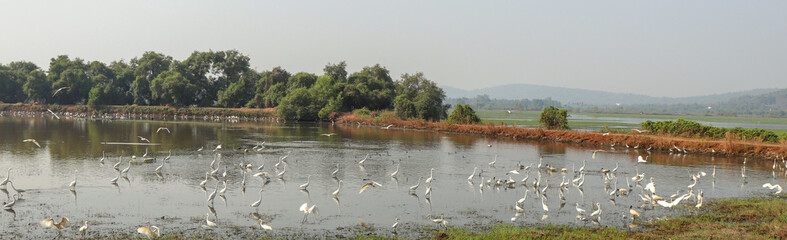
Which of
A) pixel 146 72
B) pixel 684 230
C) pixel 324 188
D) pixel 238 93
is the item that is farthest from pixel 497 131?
pixel 146 72

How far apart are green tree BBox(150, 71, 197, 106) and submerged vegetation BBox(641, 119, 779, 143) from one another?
75.5m

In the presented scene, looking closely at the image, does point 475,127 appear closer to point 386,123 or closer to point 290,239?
point 386,123

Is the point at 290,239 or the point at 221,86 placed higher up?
the point at 221,86

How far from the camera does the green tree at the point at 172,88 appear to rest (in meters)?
97.8

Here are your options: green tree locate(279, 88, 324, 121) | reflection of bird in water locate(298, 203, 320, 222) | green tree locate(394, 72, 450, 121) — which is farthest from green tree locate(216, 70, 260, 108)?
reflection of bird in water locate(298, 203, 320, 222)

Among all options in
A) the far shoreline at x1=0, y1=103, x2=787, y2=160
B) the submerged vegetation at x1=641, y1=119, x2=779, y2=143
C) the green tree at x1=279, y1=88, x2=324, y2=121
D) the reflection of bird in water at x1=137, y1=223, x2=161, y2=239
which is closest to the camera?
the reflection of bird in water at x1=137, y1=223, x2=161, y2=239

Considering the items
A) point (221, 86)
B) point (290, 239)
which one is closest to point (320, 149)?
point (290, 239)

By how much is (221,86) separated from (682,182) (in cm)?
9677

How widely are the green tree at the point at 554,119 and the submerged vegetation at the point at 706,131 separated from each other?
24.8 feet

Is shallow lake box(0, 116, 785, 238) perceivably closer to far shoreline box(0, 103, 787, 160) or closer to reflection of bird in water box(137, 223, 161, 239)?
reflection of bird in water box(137, 223, 161, 239)

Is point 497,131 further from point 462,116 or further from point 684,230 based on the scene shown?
point 684,230

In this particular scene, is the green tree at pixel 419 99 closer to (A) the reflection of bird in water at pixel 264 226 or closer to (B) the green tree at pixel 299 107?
(B) the green tree at pixel 299 107

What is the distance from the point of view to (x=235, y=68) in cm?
11275

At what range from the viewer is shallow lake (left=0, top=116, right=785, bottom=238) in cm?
1691
